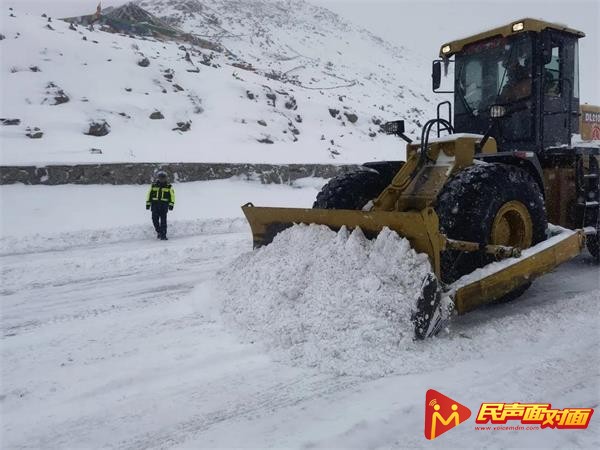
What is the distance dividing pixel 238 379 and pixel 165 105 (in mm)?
13722

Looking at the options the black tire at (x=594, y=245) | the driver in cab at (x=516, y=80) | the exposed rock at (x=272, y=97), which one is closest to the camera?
the driver in cab at (x=516, y=80)

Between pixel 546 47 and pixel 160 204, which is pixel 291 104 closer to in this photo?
pixel 160 204

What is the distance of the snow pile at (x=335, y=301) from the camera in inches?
126

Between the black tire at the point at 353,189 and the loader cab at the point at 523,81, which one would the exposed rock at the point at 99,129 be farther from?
the loader cab at the point at 523,81

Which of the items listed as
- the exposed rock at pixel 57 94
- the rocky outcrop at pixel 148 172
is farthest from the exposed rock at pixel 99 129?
the rocky outcrop at pixel 148 172

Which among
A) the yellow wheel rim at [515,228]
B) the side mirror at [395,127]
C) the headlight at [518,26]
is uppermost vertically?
the headlight at [518,26]

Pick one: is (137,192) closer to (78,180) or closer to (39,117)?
(78,180)

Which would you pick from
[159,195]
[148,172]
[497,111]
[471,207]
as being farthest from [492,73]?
[148,172]

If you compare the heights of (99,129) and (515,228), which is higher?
(99,129)

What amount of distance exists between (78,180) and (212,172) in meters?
3.25

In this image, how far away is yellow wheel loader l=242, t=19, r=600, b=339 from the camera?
3697 mm

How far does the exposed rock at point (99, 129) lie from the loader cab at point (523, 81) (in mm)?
10065

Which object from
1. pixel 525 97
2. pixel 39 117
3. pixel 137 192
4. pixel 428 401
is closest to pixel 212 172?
pixel 137 192

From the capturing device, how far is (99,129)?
42.3 feet
